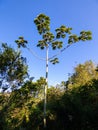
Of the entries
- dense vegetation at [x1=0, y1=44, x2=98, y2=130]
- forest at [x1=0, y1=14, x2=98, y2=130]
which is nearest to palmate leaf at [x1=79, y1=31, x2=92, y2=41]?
forest at [x1=0, y1=14, x2=98, y2=130]

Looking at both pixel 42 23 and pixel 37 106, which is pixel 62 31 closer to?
pixel 42 23

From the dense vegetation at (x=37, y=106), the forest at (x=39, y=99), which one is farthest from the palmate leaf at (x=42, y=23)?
the dense vegetation at (x=37, y=106)

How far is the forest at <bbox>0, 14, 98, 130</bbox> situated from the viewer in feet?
59.3

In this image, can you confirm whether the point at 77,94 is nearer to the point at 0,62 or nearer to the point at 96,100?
the point at 96,100

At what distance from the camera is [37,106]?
21984 mm

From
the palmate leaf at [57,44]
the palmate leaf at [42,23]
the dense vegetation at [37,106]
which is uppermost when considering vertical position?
the palmate leaf at [42,23]

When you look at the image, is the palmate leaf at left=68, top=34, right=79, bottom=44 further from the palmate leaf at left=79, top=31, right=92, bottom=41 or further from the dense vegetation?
the dense vegetation

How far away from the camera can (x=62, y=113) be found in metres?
19.3

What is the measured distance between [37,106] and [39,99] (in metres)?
0.67

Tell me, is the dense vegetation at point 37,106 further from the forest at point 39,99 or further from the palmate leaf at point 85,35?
the palmate leaf at point 85,35

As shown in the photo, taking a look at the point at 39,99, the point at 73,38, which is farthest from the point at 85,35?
the point at 39,99

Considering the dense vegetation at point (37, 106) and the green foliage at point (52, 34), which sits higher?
the green foliage at point (52, 34)

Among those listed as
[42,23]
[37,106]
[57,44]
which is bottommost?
[37,106]

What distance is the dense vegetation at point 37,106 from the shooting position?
703 inches
